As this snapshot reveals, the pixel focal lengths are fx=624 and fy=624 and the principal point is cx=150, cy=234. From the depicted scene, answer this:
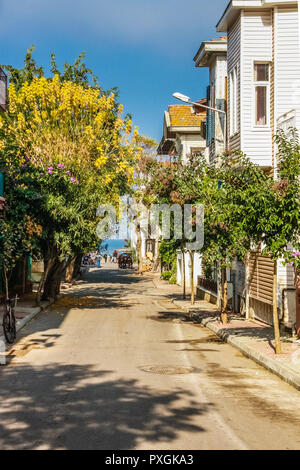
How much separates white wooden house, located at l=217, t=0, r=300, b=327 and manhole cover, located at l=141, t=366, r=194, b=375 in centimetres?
760

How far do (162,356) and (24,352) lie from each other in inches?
122

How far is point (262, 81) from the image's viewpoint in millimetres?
20641

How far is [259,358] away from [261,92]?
10.8 meters

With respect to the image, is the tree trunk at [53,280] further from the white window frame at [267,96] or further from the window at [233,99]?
the white window frame at [267,96]

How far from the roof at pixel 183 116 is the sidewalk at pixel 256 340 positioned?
18768 millimetres

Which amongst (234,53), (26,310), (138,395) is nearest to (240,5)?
(234,53)

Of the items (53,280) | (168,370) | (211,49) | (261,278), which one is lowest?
(168,370)

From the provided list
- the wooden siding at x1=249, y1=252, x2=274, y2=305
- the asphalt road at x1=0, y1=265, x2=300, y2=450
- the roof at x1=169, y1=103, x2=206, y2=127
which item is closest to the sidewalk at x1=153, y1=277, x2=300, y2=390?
the asphalt road at x1=0, y1=265, x2=300, y2=450

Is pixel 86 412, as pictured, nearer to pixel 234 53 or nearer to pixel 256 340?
pixel 256 340

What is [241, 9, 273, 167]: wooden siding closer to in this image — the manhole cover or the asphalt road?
the asphalt road

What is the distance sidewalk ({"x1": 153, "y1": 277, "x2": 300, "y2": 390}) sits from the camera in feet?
38.3

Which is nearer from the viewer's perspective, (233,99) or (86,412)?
(86,412)

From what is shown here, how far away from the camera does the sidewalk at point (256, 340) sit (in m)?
11.7
